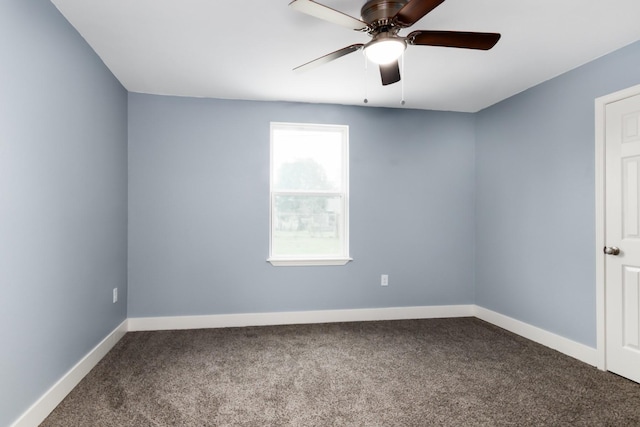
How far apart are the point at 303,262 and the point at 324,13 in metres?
2.69

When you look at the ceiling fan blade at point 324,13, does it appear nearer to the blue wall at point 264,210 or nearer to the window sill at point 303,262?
the blue wall at point 264,210

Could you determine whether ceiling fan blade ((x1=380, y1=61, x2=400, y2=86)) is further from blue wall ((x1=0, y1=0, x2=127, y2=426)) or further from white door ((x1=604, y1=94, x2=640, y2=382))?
blue wall ((x1=0, y1=0, x2=127, y2=426))

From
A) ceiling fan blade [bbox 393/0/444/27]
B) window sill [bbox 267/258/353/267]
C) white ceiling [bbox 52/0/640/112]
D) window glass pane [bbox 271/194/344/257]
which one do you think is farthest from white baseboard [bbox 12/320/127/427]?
ceiling fan blade [bbox 393/0/444/27]

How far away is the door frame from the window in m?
2.24

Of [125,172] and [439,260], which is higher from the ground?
[125,172]

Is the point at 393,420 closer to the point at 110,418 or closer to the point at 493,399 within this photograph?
the point at 493,399

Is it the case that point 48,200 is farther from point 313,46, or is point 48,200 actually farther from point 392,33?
point 392,33

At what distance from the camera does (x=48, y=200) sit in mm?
2148

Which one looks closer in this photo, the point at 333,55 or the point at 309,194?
the point at 333,55

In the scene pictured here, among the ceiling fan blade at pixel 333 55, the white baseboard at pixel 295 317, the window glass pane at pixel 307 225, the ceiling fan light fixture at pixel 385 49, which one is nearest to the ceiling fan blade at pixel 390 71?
the ceiling fan light fixture at pixel 385 49

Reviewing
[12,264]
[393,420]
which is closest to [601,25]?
[393,420]

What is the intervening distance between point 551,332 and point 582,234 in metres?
0.93

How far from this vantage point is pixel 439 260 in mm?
4340

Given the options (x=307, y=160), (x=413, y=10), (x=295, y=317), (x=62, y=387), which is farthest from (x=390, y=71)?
(x=62, y=387)
